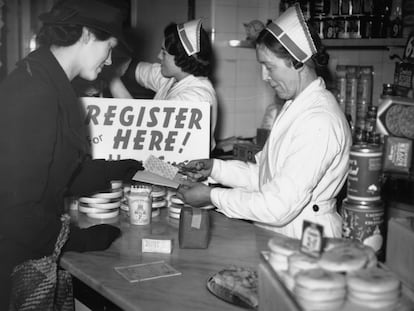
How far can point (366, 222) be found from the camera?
1530 mm

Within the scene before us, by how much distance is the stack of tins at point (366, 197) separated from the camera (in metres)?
1.52

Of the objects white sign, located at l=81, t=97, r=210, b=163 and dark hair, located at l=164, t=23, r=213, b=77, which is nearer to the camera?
white sign, located at l=81, t=97, r=210, b=163

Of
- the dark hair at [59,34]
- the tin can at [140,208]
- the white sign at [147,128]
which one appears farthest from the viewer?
the white sign at [147,128]

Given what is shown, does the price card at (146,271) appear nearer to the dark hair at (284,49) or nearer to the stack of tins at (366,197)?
the stack of tins at (366,197)

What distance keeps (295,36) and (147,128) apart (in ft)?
2.68

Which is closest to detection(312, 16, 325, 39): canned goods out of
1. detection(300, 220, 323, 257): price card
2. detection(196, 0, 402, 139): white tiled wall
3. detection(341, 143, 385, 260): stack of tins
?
detection(196, 0, 402, 139): white tiled wall

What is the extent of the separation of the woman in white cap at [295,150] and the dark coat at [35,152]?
0.50 m

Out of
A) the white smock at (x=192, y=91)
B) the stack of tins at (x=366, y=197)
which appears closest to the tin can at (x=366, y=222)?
the stack of tins at (x=366, y=197)

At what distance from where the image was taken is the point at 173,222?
2383 millimetres

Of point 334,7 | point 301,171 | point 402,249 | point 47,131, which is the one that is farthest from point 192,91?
point 402,249

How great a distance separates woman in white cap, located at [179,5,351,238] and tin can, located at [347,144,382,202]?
405mm

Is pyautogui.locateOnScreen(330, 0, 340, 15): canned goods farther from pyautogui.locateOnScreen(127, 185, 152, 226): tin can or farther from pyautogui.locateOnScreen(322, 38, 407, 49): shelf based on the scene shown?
pyautogui.locateOnScreen(127, 185, 152, 226): tin can

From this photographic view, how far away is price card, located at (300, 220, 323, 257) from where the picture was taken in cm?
130

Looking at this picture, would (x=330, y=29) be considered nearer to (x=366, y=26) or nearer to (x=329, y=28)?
(x=329, y=28)
